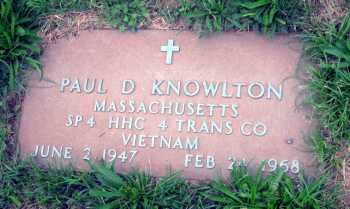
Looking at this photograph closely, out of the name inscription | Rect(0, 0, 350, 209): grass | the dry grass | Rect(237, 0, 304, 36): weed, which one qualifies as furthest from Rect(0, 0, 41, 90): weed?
the dry grass

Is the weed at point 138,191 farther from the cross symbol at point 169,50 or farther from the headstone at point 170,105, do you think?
the cross symbol at point 169,50

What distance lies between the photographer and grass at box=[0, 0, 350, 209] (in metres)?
2.87

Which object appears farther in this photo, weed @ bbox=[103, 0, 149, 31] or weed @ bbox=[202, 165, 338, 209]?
weed @ bbox=[103, 0, 149, 31]

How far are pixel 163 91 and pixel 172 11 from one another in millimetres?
542

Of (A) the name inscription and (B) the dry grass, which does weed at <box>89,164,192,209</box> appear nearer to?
(A) the name inscription

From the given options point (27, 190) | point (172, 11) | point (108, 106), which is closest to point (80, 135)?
point (108, 106)

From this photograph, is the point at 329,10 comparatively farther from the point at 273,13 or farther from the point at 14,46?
the point at 14,46

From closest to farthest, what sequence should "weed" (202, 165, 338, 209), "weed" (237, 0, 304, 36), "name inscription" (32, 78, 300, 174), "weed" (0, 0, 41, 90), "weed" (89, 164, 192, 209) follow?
"weed" (202, 165, 338, 209) → "weed" (89, 164, 192, 209) → "name inscription" (32, 78, 300, 174) → "weed" (237, 0, 304, 36) → "weed" (0, 0, 41, 90)

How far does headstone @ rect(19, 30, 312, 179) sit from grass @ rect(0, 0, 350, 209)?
0.26 ft

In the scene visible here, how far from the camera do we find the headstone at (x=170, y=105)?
302 centimetres

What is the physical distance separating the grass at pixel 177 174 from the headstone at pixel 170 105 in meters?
0.08

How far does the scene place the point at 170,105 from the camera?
316 centimetres

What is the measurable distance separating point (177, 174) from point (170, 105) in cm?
42

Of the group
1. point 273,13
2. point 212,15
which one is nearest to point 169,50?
point 212,15
